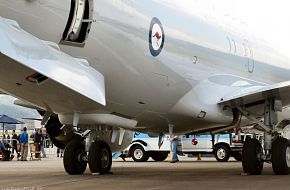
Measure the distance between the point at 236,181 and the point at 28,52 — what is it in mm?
5111

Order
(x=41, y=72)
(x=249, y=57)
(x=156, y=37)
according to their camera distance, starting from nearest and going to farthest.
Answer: (x=41, y=72) → (x=156, y=37) → (x=249, y=57)

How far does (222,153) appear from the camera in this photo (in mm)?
22578

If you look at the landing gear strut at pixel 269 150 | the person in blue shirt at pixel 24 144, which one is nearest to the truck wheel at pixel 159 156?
the person in blue shirt at pixel 24 144

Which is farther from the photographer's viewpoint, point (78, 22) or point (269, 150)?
point (269, 150)

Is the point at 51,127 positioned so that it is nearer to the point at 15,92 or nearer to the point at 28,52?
the point at 15,92

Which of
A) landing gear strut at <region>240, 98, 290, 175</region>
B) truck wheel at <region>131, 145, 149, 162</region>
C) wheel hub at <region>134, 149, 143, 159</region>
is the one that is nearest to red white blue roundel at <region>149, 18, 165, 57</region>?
landing gear strut at <region>240, 98, 290, 175</region>

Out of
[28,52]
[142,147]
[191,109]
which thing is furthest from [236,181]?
[142,147]

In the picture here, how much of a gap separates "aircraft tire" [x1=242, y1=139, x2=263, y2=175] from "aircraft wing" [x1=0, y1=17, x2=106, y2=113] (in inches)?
163

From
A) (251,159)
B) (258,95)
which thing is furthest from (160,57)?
(251,159)

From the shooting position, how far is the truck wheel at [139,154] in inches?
897

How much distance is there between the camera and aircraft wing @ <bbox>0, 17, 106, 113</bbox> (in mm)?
6379

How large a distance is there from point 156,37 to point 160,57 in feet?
1.35

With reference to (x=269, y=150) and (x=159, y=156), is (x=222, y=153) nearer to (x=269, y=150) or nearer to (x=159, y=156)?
(x=159, y=156)

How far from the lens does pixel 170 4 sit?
33.7 feet
